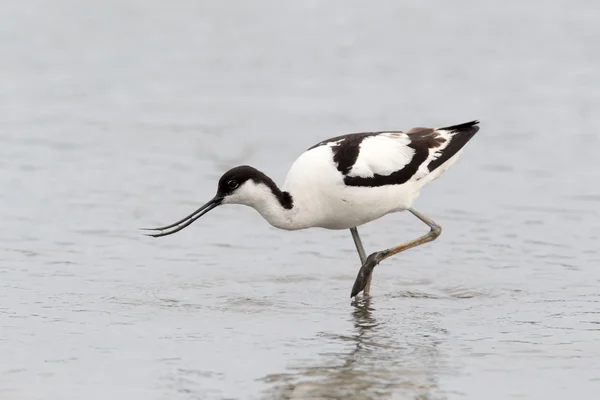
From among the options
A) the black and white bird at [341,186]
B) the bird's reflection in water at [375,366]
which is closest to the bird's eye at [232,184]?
the black and white bird at [341,186]

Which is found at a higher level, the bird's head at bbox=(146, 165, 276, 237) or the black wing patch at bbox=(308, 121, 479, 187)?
the black wing patch at bbox=(308, 121, 479, 187)

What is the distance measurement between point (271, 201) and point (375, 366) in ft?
5.99

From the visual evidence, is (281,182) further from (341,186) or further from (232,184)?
(232,184)

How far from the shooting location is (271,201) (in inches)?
346

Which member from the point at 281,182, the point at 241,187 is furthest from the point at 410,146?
the point at 281,182

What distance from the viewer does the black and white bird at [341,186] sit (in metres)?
8.74

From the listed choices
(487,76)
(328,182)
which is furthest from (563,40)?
(328,182)

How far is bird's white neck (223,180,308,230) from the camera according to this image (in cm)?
870

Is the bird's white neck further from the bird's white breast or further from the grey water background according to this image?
the grey water background

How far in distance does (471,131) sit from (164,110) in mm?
6774

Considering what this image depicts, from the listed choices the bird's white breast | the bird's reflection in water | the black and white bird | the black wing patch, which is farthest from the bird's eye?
the bird's reflection in water

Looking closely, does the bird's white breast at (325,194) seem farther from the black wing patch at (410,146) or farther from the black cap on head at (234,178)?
the black cap on head at (234,178)

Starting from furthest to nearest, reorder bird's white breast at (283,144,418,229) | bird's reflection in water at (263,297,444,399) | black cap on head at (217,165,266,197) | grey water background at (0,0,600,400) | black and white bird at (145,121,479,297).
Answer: bird's white breast at (283,144,418,229)
black and white bird at (145,121,479,297)
black cap on head at (217,165,266,197)
grey water background at (0,0,600,400)
bird's reflection in water at (263,297,444,399)

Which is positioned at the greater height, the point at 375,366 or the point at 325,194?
the point at 325,194
